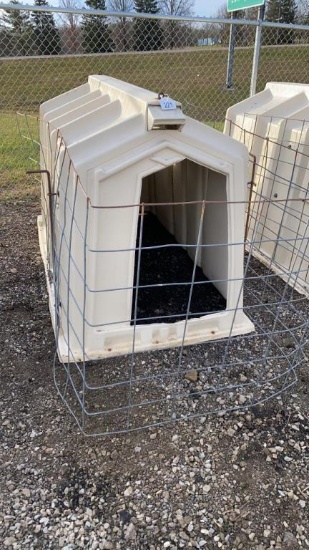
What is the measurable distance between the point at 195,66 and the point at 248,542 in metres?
6.65

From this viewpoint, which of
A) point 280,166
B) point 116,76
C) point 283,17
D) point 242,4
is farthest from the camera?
point 283,17

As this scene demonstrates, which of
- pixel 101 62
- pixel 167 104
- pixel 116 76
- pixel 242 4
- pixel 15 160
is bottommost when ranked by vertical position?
pixel 15 160

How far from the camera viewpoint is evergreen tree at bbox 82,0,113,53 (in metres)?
5.52

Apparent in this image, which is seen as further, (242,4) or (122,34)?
(122,34)

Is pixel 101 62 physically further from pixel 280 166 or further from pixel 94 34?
pixel 280 166

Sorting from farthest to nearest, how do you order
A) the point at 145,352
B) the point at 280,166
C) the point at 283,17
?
the point at 283,17, the point at 280,166, the point at 145,352

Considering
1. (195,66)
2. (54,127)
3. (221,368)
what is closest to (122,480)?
(221,368)

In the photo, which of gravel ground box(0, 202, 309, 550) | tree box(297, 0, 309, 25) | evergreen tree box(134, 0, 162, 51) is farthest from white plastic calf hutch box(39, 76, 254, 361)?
tree box(297, 0, 309, 25)

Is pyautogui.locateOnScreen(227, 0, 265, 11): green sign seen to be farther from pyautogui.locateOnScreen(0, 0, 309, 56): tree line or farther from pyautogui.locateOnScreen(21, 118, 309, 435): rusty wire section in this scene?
pyautogui.locateOnScreen(21, 118, 309, 435): rusty wire section

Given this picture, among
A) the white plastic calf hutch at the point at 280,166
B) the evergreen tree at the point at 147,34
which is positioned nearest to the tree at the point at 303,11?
the evergreen tree at the point at 147,34

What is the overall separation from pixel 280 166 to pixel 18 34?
160 inches

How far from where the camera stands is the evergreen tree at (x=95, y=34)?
18.1 ft

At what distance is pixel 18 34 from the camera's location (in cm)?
534

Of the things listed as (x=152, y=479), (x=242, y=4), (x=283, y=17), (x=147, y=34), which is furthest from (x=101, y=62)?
(x=152, y=479)
